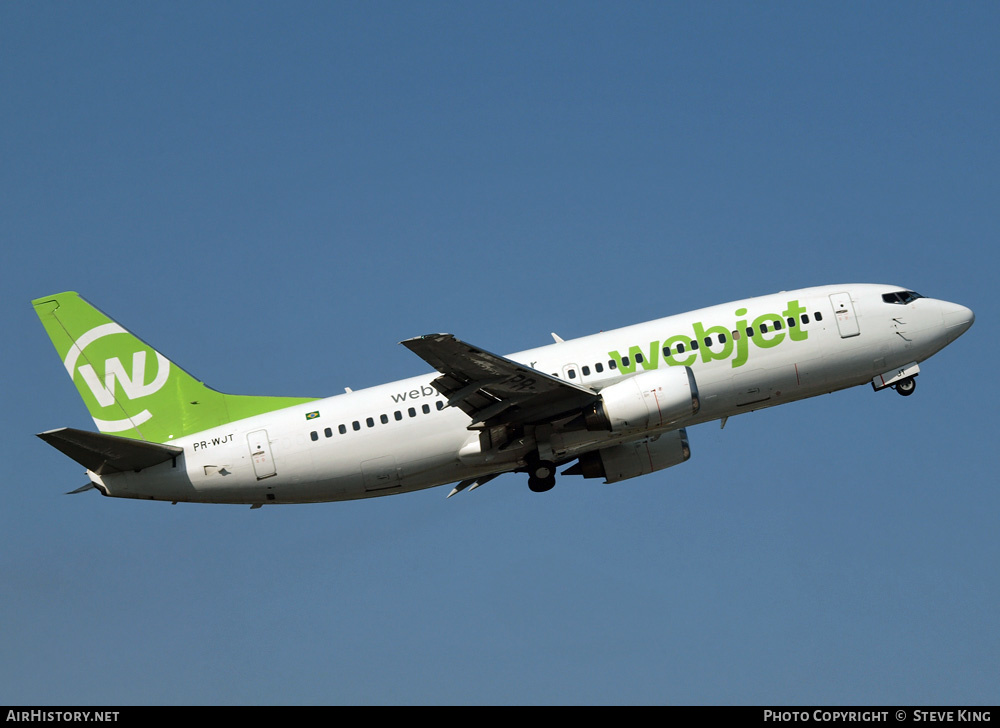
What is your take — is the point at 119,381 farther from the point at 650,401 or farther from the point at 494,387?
the point at 650,401

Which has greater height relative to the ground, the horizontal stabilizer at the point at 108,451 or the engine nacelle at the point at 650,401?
the horizontal stabilizer at the point at 108,451

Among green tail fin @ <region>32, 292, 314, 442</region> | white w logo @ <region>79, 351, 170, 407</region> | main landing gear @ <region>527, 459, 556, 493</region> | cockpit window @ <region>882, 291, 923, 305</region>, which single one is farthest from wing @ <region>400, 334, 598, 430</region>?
cockpit window @ <region>882, 291, 923, 305</region>

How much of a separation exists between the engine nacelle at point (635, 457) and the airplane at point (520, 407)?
1808 mm

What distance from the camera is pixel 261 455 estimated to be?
1487 inches

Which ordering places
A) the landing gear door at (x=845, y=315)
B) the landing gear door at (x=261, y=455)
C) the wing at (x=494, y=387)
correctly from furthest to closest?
the landing gear door at (x=845, y=315) → the landing gear door at (x=261, y=455) → the wing at (x=494, y=387)

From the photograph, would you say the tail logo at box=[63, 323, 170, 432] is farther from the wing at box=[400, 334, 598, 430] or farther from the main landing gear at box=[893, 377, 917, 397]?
the main landing gear at box=[893, 377, 917, 397]

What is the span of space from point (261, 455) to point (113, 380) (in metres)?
7.02

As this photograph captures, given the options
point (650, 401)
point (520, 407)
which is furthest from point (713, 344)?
point (520, 407)

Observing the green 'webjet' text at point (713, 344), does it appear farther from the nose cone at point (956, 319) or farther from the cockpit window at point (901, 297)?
the nose cone at point (956, 319)

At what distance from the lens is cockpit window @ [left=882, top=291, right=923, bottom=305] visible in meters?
40.1

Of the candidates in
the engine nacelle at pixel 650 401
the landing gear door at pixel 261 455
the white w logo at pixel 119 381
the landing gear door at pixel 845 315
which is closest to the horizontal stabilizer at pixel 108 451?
the landing gear door at pixel 261 455

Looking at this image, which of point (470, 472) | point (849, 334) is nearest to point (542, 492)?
point (470, 472)

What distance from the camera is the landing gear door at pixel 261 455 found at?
37688 mm
